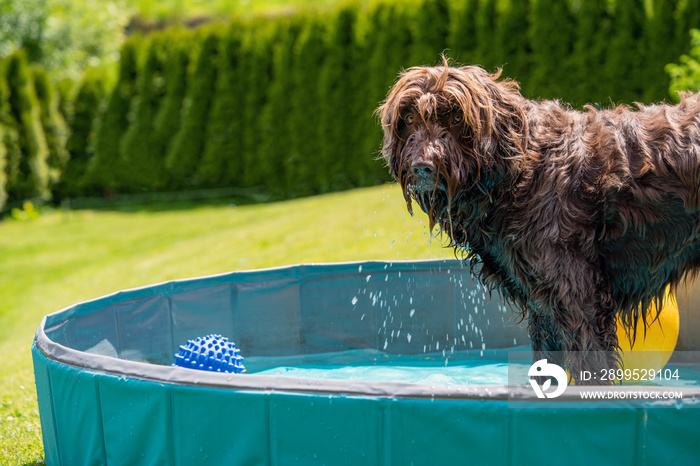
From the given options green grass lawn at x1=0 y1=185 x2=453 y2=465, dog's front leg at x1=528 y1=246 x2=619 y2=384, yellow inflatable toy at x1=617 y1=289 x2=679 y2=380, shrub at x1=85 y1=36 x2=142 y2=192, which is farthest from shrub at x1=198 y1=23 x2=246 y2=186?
dog's front leg at x1=528 y1=246 x2=619 y2=384

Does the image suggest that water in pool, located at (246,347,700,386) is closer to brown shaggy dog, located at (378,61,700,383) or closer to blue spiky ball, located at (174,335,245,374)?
blue spiky ball, located at (174,335,245,374)

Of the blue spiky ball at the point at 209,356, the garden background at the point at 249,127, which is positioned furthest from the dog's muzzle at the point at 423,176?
the garden background at the point at 249,127

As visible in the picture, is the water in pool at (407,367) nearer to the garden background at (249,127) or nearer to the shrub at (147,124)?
the garden background at (249,127)

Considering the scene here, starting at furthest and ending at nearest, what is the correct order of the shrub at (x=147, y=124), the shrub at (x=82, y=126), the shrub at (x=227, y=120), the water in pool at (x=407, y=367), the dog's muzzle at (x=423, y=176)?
the shrub at (x=82, y=126)
the shrub at (x=147, y=124)
the shrub at (x=227, y=120)
the water in pool at (x=407, y=367)
the dog's muzzle at (x=423, y=176)

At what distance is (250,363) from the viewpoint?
5.84 metres

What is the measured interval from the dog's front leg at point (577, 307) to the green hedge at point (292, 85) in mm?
10531

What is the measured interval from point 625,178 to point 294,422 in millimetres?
2128

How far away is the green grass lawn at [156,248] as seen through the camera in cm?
826

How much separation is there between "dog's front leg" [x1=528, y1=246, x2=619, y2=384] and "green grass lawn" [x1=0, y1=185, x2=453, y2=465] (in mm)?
3208

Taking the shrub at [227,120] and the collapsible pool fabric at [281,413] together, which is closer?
the collapsible pool fabric at [281,413]

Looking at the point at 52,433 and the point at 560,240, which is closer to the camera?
the point at 560,240

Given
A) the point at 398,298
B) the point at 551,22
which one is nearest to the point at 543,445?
the point at 398,298

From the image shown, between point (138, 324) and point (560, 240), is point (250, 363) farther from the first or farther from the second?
point (560, 240)

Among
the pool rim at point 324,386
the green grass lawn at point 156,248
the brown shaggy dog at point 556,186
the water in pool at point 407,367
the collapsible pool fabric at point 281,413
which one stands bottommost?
the green grass lawn at point 156,248
